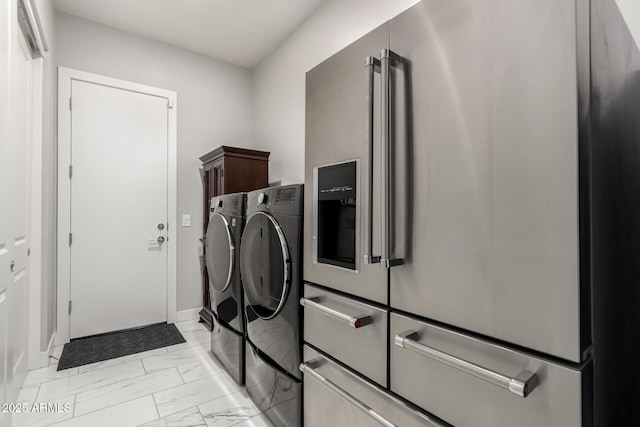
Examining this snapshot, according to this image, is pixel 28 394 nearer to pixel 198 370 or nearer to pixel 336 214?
pixel 198 370

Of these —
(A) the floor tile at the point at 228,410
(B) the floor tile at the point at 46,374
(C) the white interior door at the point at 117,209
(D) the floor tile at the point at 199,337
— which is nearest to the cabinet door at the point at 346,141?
(A) the floor tile at the point at 228,410

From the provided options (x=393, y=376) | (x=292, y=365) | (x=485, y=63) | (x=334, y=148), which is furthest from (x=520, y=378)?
(x=292, y=365)

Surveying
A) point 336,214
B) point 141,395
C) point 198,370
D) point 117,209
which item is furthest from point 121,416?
point 117,209

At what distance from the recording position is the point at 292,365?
1552 millimetres

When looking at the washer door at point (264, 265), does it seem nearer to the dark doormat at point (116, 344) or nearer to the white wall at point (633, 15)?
the dark doormat at point (116, 344)

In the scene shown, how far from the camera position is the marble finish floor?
184 centimetres

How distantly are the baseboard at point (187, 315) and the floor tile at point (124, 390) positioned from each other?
1.15 meters

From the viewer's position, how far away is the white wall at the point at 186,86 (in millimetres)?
Result: 3057

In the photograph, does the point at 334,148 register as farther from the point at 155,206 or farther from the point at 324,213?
the point at 155,206

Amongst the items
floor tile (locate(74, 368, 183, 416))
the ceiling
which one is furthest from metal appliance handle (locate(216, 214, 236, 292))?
the ceiling

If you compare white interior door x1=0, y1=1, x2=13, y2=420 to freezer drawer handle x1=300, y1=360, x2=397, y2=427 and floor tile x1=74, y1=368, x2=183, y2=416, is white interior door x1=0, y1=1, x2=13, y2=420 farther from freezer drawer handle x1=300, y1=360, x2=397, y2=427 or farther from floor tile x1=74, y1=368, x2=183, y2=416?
freezer drawer handle x1=300, y1=360, x2=397, y2=427

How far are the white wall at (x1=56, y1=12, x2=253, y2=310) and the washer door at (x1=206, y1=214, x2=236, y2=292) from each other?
112 cm

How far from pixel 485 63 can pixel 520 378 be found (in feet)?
2.41

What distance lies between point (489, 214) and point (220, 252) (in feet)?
6.59
